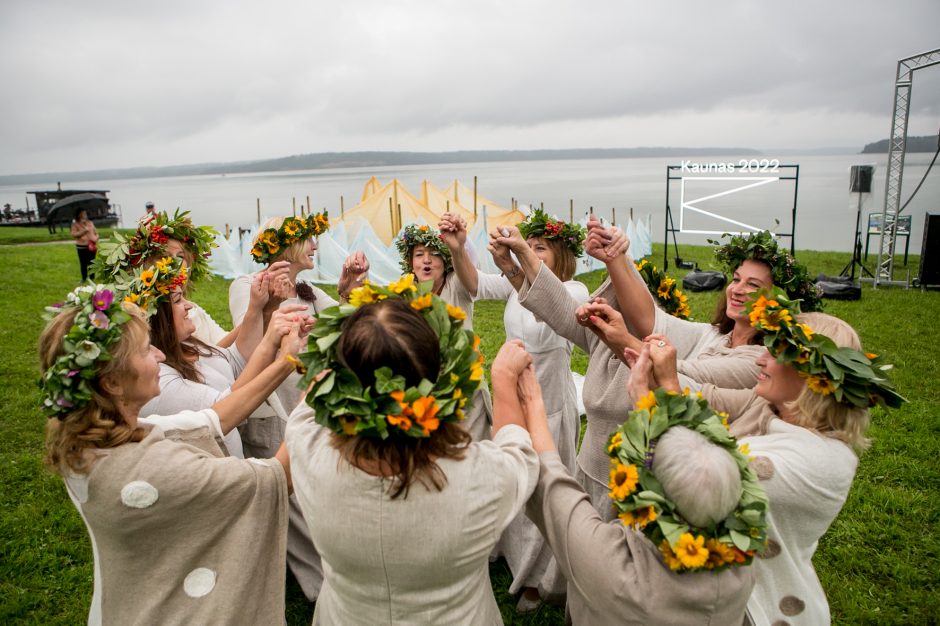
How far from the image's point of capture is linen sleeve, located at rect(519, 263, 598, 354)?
122 inches

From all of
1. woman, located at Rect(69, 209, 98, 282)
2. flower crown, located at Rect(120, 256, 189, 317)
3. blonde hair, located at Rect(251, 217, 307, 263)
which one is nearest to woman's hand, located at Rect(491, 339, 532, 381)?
flower crown, located at Rect(120, 256, 189, 317)

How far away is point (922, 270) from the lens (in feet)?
43.1

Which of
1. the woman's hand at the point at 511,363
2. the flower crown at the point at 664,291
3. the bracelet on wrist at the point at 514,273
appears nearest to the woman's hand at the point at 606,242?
the bracelet on wrist at the point at 514,273

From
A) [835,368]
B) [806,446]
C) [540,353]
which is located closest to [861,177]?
[540,353]

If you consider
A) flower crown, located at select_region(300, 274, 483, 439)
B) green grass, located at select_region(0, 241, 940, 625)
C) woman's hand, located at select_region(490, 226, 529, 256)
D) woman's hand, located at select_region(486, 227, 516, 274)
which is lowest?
green grass, located at select_region(0, 241, 940, 625)

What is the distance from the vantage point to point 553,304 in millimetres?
3133

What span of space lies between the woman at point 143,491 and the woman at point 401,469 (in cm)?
44

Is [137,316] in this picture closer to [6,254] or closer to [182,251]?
[182,251]

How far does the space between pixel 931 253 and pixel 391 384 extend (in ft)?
51.8

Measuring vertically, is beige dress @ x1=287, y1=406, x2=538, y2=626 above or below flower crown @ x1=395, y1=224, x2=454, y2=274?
below

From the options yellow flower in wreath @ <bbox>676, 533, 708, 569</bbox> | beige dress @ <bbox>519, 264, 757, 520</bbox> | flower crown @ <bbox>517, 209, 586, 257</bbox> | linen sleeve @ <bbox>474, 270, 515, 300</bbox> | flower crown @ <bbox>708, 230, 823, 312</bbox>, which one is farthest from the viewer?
linen sleeve @ <bbox>474, 270, 515, 300</bbox>

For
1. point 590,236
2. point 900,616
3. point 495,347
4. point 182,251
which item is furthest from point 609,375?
point 495,347

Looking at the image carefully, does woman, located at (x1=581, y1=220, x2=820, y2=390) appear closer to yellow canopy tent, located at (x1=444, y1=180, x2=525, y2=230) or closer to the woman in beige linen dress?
the woman in beige linen dress

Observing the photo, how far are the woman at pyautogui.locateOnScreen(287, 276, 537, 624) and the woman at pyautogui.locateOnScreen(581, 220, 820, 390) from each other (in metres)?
1.28
